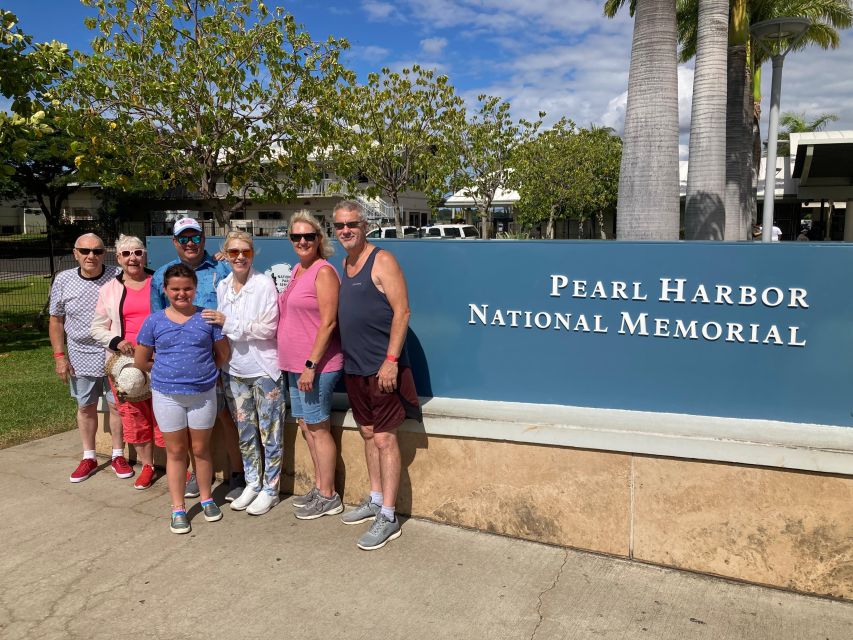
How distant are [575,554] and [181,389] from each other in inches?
94.0

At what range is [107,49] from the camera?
9844mm

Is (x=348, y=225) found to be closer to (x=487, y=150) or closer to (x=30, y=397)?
(x=30, y=397)

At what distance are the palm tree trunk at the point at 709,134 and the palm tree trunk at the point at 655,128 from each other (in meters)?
2.05

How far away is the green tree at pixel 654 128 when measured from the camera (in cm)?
514

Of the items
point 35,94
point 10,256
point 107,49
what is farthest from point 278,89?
point 10,256

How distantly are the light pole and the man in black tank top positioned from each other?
26.2ft

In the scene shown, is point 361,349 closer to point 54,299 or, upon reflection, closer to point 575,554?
point 575,554

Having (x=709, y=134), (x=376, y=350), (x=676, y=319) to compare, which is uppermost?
(x=709, y=134)

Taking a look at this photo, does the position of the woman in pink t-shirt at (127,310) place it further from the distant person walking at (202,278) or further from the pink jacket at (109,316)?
the distant person walking at (202,278)

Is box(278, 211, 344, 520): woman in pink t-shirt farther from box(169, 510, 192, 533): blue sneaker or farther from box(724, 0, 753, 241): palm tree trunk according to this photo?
box(724, 0, 753, 241): palm tree trunk

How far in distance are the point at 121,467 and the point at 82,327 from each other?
1071 mm

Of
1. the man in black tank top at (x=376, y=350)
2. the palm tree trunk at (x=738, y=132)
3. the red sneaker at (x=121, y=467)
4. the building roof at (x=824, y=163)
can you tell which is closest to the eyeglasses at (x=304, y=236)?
the man in black tank top at (x=376, y=350)

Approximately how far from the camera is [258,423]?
4152 mm

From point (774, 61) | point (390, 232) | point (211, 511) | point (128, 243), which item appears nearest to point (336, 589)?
point (211, 511)
